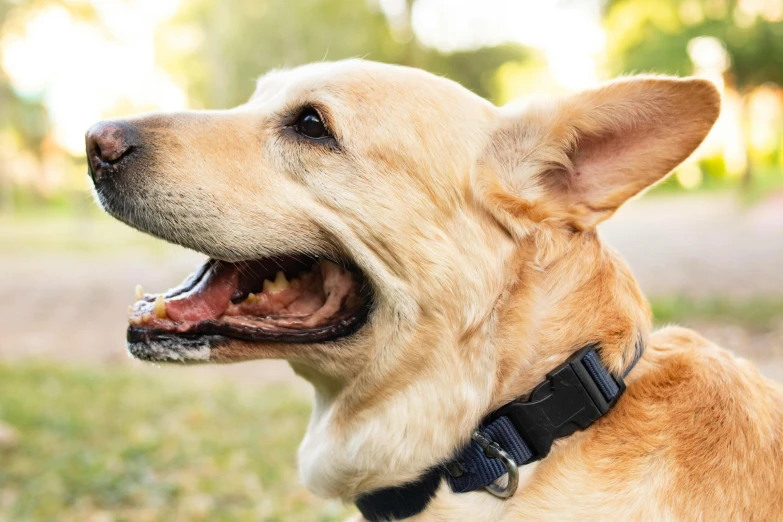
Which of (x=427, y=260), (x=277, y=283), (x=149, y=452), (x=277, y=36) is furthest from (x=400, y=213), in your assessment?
(x=277, y=36)

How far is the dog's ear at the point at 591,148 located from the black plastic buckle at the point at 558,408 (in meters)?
0.51

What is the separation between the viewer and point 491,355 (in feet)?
6.97

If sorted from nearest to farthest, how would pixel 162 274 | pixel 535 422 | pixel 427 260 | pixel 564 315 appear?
pixel 535 422
pixel 564 315
pixel 427 260
pixel 162 274

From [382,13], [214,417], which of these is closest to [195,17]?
[382,13]

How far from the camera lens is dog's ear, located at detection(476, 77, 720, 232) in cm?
209

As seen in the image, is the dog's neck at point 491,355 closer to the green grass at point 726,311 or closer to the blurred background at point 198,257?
the blurred background at point 198,257

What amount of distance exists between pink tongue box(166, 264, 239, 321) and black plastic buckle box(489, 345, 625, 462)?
3.52 ft

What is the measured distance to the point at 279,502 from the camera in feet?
12.7

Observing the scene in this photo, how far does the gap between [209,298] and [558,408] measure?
1255 millimetres

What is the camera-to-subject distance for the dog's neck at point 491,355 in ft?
6.86

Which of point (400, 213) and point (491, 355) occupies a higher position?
point (400, 213)

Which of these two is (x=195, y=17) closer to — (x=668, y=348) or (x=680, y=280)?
(x=680, y=280)

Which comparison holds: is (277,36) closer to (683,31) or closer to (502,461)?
(683,31)

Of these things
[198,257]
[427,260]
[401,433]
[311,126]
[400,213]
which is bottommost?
[198,257]
